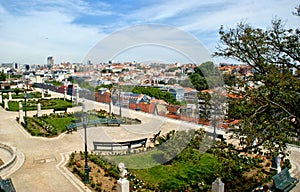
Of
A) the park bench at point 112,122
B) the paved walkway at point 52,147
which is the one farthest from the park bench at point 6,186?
the park bench at point 112,122

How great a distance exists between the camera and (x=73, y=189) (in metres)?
9.55

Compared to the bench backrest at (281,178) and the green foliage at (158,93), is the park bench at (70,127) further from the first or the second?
the bench backrest at (281,178)

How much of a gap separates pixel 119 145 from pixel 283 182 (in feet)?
24.3

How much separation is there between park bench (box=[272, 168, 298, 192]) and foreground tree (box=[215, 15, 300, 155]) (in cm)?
154

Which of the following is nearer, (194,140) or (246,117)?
(246,117)

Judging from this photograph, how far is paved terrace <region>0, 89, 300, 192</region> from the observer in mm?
10086

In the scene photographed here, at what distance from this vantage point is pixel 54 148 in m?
14.4

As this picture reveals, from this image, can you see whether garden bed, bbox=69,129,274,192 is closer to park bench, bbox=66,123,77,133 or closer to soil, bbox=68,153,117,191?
soil, bbox=68,153,117,191

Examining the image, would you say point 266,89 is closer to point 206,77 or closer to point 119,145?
point 206,77

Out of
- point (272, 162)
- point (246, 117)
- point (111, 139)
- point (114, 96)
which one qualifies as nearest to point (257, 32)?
point (246, 117)

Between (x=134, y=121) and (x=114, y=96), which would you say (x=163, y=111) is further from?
(x=114, y=96)

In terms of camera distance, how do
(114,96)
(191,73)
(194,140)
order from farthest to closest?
(114,96) → (194,140) → (191,73)

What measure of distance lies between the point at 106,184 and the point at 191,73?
5.36 meters

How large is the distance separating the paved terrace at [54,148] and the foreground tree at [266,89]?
3452 mm
